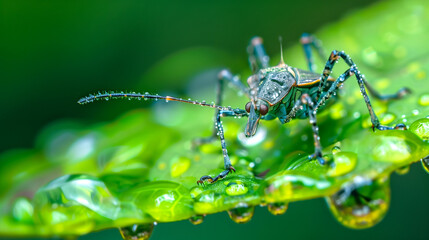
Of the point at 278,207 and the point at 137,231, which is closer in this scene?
the point at 278,207

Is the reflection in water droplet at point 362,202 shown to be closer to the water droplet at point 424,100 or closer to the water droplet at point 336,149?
the water droplet at point 336,149

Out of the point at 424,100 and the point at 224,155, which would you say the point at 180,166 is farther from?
the point at 424,100

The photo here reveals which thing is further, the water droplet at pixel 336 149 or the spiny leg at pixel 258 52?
the spiny leg at pixel 258 52

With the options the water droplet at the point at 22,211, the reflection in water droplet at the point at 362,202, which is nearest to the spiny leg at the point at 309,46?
the reflection in water droplet at the point at 362,202

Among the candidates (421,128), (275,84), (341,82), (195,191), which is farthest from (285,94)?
(195,191)

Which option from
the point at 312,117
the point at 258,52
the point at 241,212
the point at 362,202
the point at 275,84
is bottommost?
the point at 362,202

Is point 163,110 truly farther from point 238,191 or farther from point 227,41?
point 238,191

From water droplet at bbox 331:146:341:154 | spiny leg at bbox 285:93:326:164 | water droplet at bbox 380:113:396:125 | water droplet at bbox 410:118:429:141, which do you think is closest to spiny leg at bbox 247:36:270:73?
spiny leg at bbox 285:93:326:164
